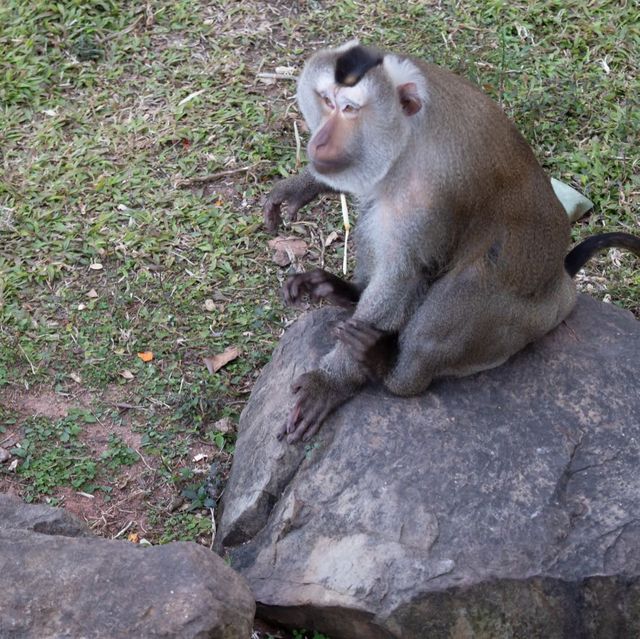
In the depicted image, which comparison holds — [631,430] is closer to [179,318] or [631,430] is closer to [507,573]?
[507,573]

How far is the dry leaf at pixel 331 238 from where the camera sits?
6.70 meters

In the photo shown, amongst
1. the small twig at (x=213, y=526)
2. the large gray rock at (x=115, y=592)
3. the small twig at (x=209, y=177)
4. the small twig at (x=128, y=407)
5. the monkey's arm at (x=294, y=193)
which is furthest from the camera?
A: the small twig at (x=209, y=177)

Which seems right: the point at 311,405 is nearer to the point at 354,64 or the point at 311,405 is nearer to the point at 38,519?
the point at 38,519

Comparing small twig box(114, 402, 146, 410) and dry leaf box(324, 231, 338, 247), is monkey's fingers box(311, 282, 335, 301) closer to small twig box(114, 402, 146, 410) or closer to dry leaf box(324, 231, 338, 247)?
small twig box(114, 402, 146, 410)

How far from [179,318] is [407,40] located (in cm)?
280

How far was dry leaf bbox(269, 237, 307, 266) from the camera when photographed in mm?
6598

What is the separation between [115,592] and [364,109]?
2.11 meters

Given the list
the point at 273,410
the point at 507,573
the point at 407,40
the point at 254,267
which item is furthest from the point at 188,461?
the point at 407,40

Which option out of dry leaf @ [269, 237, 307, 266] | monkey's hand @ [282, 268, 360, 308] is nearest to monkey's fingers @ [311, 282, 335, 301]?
monkey's hand @ [282, 268, 360, 308]

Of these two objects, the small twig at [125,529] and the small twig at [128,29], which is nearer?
the small twig at [125,529]

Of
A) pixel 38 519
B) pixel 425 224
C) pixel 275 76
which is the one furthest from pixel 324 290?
pixel 275 76

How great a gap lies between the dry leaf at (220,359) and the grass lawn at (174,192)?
0.01 meters

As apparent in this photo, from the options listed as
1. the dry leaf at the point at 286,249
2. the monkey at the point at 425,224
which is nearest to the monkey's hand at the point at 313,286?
the monkey at the point at 425,224

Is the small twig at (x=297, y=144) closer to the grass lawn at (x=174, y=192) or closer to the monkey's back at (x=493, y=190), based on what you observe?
the grass lawn at (x=174, y=192)
